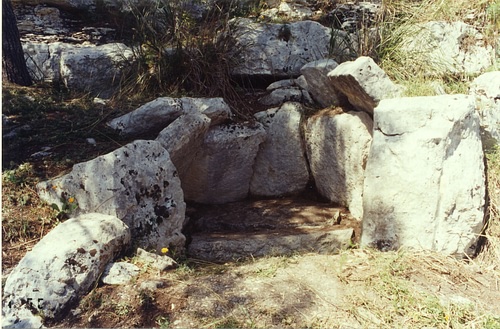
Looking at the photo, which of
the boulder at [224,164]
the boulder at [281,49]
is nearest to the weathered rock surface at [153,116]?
the boulder at [224,164]

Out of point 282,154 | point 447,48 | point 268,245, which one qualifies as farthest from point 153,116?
point 447,48

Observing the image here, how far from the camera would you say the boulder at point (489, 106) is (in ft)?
12.4

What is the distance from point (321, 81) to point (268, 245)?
1788 millimetres

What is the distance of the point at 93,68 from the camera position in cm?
507

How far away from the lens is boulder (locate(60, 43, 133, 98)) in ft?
16.4

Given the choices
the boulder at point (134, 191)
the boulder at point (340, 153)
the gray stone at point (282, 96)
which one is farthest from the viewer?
the gray stone at point (282, 96)

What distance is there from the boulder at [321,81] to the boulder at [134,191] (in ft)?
6.04

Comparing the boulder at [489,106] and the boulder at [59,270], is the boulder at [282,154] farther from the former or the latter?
the boulder at [59,270]

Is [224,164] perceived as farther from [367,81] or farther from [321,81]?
[367,81]

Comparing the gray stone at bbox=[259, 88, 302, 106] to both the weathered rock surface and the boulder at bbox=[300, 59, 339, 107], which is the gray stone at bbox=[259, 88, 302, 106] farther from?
the weathered rock surface

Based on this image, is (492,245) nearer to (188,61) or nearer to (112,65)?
(188,61)

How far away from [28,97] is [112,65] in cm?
99

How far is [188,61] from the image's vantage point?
4996mm

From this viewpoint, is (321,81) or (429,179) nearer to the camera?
(429,179)
